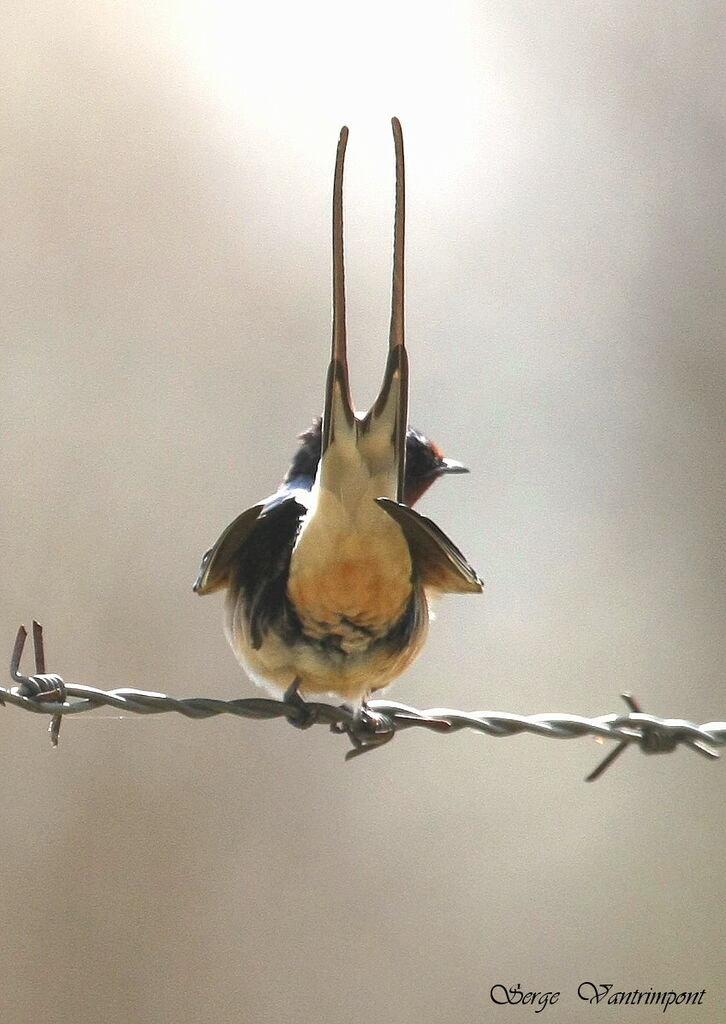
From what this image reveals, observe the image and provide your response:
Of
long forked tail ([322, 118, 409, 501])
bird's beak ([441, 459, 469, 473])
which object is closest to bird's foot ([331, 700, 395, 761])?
long forked tail ([322, 118, 409, 501])

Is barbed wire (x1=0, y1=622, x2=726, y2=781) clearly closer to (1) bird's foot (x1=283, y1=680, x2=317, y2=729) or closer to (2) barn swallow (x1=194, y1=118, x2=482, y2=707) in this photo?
(1) bird's foot (x1=283, y1=680, x2=317, y2=729)

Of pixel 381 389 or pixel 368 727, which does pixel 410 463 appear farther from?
pixel 381 389

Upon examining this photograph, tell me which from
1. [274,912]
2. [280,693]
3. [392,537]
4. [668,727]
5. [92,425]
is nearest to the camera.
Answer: [668,727]

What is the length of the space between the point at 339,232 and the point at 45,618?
4095 millimetres

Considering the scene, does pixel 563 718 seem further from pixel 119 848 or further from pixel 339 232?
pixel 119 848

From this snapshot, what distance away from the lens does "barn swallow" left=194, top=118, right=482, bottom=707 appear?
2352mm

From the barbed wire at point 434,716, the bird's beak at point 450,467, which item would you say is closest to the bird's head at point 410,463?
the bird's beak at point 450,467

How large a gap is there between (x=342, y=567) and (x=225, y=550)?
281 mm

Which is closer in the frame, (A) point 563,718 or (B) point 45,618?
(A) point 563,718

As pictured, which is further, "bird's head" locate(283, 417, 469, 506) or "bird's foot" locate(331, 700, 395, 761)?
"bird's head" locate(283, 417, 469, 506)

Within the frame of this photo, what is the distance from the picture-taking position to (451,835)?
5.76 m

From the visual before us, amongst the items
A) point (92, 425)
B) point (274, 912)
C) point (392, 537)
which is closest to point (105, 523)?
point (92, 425)

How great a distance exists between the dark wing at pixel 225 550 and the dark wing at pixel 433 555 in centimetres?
33

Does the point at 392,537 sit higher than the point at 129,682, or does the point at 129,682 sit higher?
the point at 392,537
